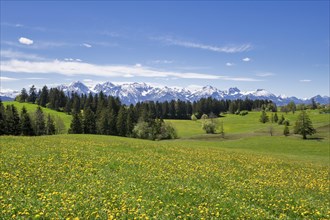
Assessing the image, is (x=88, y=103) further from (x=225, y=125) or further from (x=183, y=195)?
(x=183, y=195)

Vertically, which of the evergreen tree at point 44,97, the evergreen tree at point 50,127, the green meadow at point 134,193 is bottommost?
the evergreen tree at point 50,127

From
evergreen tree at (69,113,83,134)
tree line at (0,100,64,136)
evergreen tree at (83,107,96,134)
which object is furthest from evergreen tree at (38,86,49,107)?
evergreen tree at (69,113,83,134)

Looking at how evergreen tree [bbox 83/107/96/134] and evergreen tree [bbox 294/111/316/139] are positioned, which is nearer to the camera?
evergreen tree [bbox 294/111/316/139]

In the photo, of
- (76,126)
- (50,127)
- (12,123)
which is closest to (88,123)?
(76,126)

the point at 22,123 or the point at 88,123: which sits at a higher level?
the point at 22,123

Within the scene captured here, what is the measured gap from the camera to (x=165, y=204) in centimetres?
1116

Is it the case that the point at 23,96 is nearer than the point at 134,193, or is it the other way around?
the point at 134,193

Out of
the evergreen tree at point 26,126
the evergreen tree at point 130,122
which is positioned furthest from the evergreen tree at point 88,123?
the evergreen tree at point 26,126

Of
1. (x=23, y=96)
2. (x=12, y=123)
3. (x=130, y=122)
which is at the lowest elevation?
(x=130, y=122)

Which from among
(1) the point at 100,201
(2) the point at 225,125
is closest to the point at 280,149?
(1) the point at 100,201

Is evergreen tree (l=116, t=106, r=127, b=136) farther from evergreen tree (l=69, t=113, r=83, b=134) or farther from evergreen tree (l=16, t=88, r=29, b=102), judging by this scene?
evergreen tree (l=16, t=88, r=29, b=102)

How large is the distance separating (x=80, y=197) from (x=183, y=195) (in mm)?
4612

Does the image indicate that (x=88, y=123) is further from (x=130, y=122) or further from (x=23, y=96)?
(x=23, y=96)

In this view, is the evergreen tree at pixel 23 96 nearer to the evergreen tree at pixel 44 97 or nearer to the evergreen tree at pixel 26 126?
the evergreen tree at pixel 44 97
